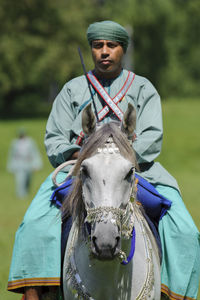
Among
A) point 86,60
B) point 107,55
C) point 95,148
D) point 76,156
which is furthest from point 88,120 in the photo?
point 86,60

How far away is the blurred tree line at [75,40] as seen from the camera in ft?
141

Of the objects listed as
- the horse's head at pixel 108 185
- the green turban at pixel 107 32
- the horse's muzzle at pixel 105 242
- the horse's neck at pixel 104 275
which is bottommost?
the horse's neck at pixel 104 275

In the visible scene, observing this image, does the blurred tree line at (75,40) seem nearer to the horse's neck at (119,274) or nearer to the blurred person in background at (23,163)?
the blurred person in background at (23,163)

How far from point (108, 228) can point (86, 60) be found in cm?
3773

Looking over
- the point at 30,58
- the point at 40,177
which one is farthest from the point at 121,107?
the point at 30,58

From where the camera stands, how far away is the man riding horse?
15.1 ft

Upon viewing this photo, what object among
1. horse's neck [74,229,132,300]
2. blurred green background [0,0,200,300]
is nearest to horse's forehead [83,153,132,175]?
horse's neck [74,229,132,300]

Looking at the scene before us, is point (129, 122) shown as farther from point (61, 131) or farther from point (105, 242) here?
point (61, 131)

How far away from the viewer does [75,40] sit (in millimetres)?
43938

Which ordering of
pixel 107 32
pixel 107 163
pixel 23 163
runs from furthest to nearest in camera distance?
pixel 23 163
pixel 107 32
pixel 107 163

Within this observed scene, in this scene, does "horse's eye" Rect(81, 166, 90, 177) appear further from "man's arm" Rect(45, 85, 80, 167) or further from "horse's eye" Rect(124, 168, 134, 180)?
"man's arm" Rect(45, 85, 80, 167)

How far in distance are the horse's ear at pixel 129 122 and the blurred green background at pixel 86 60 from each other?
350 inches

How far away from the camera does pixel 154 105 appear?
513 centimetres

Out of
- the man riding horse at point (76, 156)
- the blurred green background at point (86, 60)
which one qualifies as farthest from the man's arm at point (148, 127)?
the blurred green background at point (86, 60)
